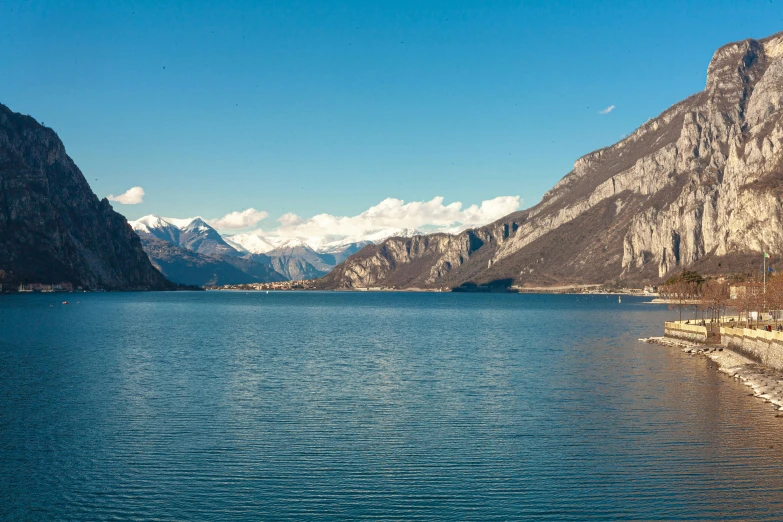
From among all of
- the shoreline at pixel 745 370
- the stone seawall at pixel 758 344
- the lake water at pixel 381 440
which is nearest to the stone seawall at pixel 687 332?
the shoreline at pixel 745 370

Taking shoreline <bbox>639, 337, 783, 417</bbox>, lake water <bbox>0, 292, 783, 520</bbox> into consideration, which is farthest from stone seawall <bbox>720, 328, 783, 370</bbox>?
lake water <bbox>0, 292, 783, 520</bbox>

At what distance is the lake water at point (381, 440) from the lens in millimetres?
28375

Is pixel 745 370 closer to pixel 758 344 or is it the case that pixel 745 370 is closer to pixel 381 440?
pixel 758 344

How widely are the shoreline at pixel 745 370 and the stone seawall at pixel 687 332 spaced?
5.49 feet

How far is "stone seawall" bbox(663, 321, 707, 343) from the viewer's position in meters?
95.7

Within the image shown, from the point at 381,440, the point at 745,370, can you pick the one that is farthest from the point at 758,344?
the point at 381,440

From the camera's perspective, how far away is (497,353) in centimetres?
8512

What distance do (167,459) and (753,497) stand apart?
2540 centimetres

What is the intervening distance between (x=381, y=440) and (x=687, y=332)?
74864 mm

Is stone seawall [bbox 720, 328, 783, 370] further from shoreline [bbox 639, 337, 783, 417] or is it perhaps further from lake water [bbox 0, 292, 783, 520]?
lake water [bbox 0, 292, 783, 520]

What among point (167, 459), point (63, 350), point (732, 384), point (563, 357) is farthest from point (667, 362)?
point (63, 350)

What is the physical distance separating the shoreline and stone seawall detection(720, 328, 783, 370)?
0.62 meters

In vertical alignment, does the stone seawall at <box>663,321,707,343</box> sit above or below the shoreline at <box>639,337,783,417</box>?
above

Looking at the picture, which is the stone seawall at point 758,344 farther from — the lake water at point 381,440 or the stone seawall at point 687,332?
the stone seawall at point 687,332
